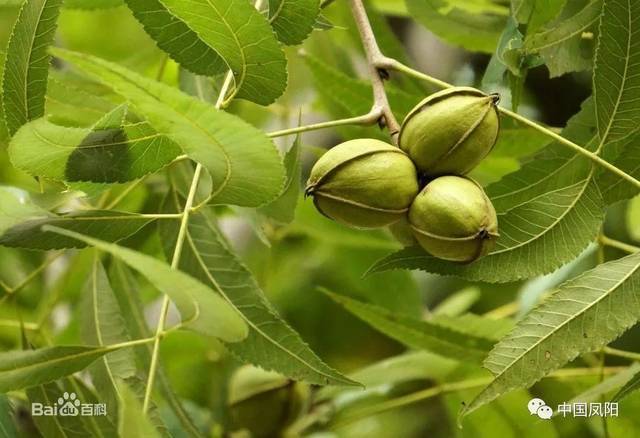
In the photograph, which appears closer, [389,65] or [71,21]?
[389,65]

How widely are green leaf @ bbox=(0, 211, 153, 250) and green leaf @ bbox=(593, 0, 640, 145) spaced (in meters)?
→ 0.59

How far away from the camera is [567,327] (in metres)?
1.11

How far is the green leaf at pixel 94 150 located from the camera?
108 cm

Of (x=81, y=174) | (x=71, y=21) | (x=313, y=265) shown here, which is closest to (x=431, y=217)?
(x=81, y=174)

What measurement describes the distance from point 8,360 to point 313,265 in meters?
1.48

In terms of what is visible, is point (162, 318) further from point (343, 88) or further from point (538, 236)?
point (343, 88)

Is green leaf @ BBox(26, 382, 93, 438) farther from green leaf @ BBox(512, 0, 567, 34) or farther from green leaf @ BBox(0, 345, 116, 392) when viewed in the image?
green leaf @ BBox(512, 0, 567, 34)

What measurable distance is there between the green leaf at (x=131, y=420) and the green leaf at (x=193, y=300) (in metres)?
0.10

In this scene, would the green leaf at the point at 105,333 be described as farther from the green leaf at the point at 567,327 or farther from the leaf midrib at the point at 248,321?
the green leaf at the point at 567,327

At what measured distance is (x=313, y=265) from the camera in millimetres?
2459

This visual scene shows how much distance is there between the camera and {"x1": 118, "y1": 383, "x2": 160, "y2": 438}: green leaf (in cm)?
86

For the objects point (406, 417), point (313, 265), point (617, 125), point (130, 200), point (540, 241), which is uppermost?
point (617, 125)

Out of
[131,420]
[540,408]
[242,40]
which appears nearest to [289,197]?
[242,40]

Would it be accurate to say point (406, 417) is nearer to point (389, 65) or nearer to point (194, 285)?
point (389, 65)
